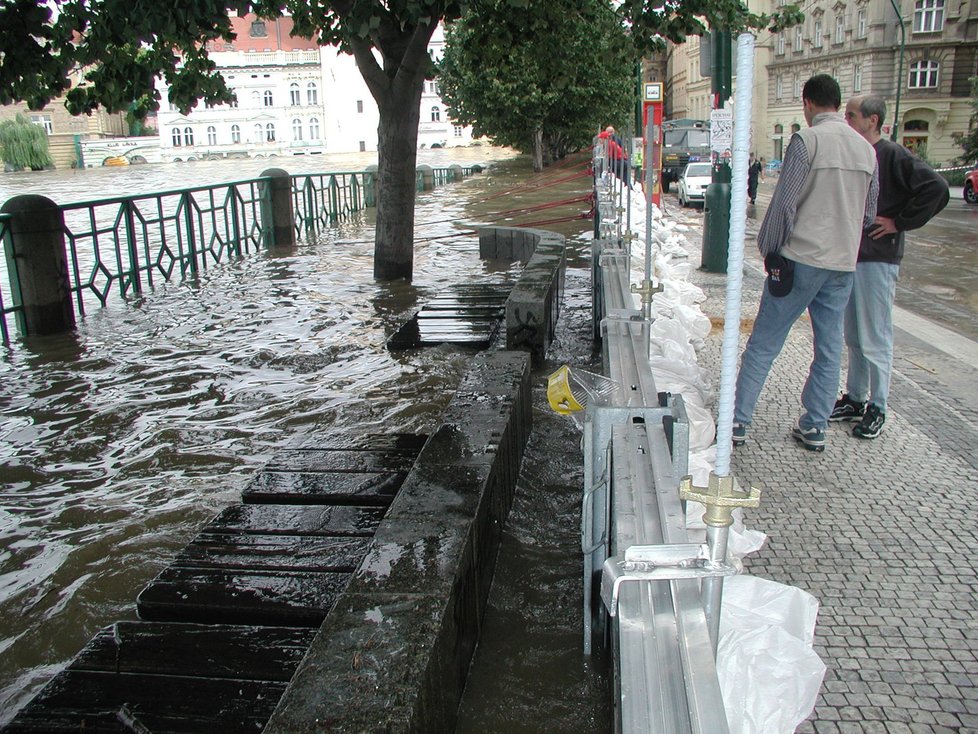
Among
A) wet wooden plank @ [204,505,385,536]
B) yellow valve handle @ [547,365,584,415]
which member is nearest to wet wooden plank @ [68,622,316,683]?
wet wooden plank @ [204,505,385,536]

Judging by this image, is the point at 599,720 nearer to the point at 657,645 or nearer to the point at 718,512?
the point at 657,645

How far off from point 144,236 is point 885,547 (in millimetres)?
10439

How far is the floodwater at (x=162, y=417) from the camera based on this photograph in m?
3.69

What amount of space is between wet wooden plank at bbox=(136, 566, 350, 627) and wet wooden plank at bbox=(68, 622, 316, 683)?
7 centimetres

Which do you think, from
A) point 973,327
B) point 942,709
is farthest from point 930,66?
point 942,709

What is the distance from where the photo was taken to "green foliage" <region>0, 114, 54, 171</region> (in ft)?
276

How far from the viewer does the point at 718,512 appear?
5.70 ft

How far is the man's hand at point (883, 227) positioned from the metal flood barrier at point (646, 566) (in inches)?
73.3

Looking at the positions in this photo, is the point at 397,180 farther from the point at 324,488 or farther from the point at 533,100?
the point at 533,100

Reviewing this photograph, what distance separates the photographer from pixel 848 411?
17.3 ft

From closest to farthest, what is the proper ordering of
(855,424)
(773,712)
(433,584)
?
(773,712) → (433,584) → (855,424)

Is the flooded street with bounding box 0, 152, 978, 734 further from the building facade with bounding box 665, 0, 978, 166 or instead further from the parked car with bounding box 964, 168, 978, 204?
the building facade with bounding box 665, 0, 978, 166

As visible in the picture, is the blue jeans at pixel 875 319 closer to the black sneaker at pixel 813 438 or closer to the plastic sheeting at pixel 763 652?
the black sneaker at pixel 813 438

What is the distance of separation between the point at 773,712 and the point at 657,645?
0.68 metres
